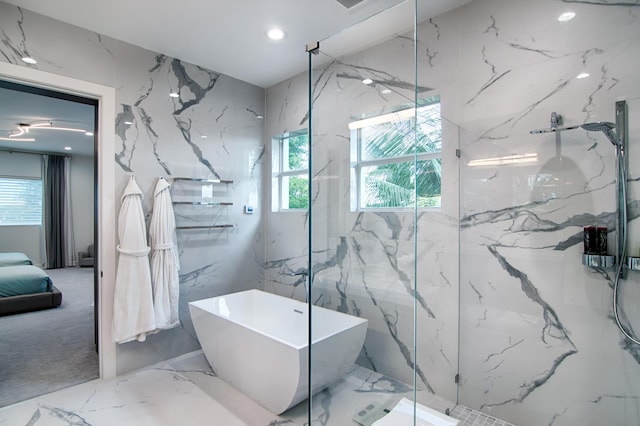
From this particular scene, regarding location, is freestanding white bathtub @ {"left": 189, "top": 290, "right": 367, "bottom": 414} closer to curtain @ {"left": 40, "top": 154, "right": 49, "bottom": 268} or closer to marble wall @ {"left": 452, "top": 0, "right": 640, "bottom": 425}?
marble wall @ {"left": 452, "top": 0, "right": 640, "bottom": 425}

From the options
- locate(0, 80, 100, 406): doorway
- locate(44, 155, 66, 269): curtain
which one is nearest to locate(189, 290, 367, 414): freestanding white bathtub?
locate(0, 80, 100, 406): doorway

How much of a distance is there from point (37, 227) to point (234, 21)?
6318 mm

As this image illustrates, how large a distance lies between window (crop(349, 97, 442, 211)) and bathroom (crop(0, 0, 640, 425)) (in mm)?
52

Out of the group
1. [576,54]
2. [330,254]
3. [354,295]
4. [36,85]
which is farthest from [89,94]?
[576,54]

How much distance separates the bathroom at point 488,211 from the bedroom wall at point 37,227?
5.00 m

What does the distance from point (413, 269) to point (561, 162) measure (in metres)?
1.03

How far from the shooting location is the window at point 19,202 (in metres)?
5.75

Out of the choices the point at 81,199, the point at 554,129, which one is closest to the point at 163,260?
the point at 554,129

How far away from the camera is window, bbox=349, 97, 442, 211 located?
187 cm

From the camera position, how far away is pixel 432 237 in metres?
2.27

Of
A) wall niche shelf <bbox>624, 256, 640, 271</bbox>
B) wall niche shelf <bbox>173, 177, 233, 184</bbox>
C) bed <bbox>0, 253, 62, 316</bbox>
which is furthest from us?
bed <bbox>0, 253, 62, 316</bbox>

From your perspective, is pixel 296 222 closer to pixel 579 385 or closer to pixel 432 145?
pixel 432 145

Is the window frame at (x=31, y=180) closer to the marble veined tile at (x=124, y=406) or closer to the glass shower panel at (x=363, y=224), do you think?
the marble veined tile at (x=124, y=406)

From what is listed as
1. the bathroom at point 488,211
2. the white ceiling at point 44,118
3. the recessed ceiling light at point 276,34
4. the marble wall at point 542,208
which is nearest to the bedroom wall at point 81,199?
the white ceiling at point 44,118
